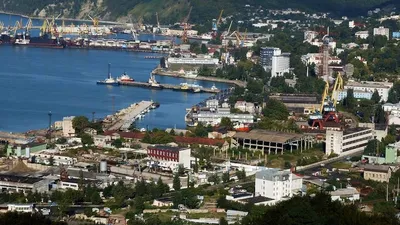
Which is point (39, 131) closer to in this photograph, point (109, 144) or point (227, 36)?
point (109, 144)

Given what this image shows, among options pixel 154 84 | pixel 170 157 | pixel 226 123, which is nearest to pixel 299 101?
pixel 226 123

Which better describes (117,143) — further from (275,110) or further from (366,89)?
(366,89)

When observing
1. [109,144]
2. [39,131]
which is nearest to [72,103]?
[39,131]

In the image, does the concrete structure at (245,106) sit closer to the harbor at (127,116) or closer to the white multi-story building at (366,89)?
the harbor at (127,116)

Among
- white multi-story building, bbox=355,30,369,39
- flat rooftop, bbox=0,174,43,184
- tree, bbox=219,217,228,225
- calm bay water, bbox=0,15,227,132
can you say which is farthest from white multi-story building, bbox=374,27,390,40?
tree, bbox=219,217,228,225

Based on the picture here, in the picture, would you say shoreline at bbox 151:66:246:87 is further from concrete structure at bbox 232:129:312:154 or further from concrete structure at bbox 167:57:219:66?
concrete structure at bbox 232:129:312:154

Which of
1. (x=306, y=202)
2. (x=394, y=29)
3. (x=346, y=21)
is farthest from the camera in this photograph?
(x=346, y=21)
